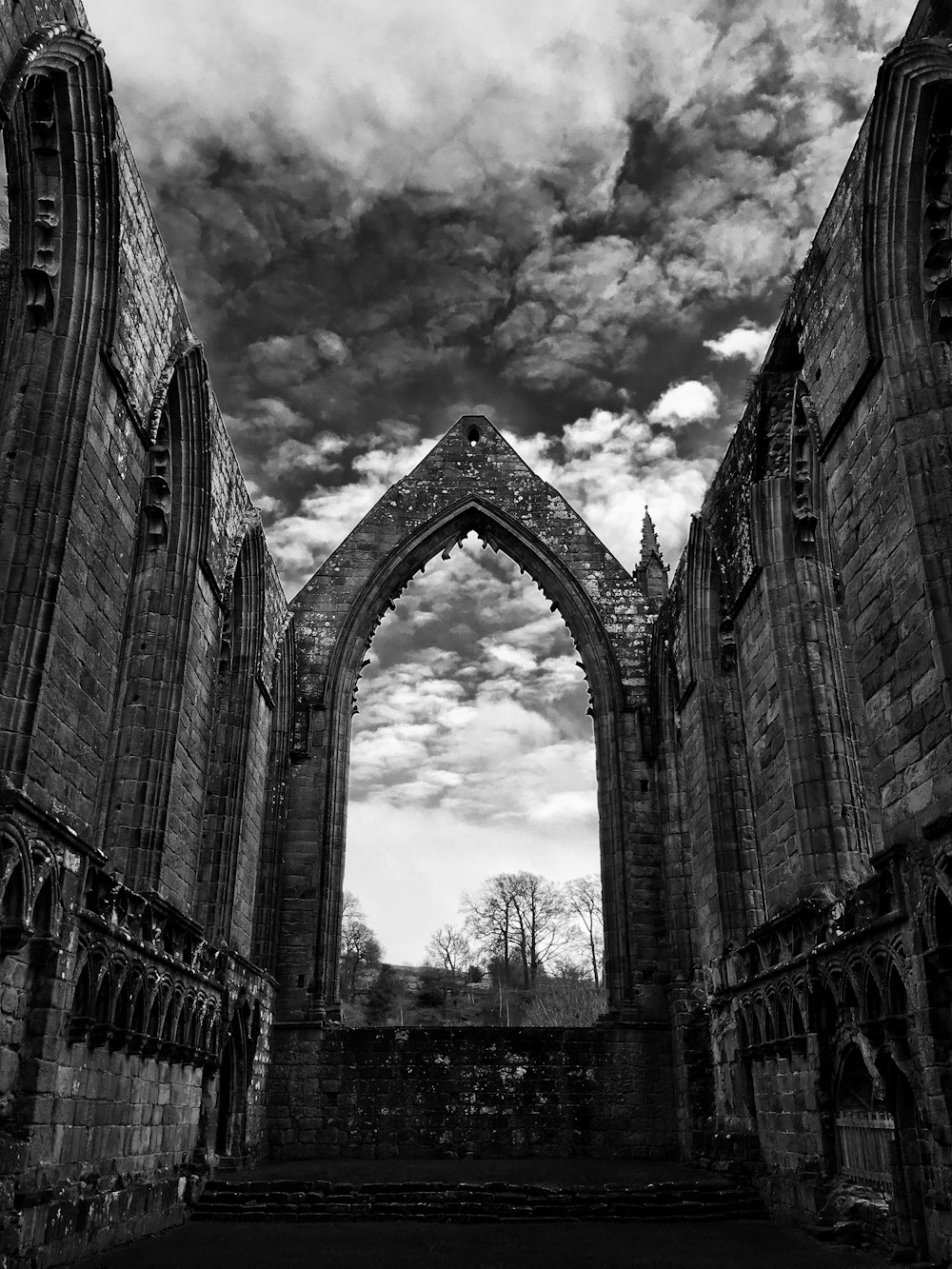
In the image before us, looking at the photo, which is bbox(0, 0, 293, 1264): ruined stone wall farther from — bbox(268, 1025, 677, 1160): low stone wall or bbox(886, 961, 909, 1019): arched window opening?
bbox(886, 961, 909, 1019): arched window opening

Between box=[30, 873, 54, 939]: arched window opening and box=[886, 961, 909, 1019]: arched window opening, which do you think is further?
box=[886, 961, 909, 1019]: arched window opening

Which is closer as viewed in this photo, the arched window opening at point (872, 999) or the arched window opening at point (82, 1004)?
the arched window opening at point (82, 1004)

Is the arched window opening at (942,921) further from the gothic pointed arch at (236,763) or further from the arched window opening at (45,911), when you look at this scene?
the gothic pointed arch at (236,763)

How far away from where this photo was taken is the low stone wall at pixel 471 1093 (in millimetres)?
12867

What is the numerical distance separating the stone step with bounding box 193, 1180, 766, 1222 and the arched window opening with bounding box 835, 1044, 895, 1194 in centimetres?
163

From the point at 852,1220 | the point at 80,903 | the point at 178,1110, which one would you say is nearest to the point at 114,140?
the point at 80,903

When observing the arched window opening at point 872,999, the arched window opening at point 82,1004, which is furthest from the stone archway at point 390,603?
the arched window opening at point 82,1004

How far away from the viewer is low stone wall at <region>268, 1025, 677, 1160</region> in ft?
42.2

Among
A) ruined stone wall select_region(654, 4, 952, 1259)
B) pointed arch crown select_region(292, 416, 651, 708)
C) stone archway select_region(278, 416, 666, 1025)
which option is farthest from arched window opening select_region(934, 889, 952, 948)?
pointed arch crown select_region(292, 416, 651, 708)

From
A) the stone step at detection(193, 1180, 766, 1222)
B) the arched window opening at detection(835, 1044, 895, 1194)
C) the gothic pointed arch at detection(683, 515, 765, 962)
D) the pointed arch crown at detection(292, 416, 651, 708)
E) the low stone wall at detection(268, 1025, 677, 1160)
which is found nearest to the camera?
the arched window opening at detection(835, 1044, 895, 1194)

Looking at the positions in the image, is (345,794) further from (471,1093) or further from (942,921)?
(942,921)

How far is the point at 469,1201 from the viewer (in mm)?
8781

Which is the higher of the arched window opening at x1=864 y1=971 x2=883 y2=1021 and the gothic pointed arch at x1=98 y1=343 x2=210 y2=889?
the gothic pointed arch at x1=98 y1=343 x2=210 y2=889

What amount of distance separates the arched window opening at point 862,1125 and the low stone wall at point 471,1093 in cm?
600
